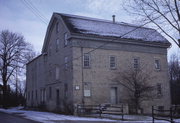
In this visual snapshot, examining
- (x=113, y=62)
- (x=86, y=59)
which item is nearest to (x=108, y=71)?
(x=113, y=62)

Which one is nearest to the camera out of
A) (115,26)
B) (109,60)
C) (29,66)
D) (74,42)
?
(74,42)

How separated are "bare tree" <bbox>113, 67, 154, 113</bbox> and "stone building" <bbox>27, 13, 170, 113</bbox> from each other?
0.62m

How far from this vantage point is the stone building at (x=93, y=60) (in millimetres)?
26719

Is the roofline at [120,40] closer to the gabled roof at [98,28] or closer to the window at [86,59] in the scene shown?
the gabled roof at [98,28]

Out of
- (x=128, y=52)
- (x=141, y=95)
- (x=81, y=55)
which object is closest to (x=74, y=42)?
(x=81, y=55)

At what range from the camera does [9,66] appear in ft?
152

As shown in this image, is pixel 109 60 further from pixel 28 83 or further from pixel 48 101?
pixel 28 83

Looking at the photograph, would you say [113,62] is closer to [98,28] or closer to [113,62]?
[113,62]

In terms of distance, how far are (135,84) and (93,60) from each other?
527cm

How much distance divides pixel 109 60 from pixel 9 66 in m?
24.5

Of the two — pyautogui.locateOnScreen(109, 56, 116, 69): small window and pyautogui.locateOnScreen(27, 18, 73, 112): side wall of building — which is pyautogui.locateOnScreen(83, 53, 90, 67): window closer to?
pyautogui.locateOnScreen(27, 18, 73, 112): side wall of building

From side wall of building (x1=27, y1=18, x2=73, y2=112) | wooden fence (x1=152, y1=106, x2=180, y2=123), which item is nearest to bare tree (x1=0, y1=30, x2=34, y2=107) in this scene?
side wall of building (x1=27, y1=18, x2=73, y2=112)

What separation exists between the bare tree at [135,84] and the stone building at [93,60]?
616 mm

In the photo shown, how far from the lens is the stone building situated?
26719 mm
